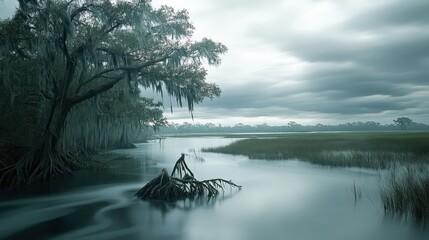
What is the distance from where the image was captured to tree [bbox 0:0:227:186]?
1255 centimetres

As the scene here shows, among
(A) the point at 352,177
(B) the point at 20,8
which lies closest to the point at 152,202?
(B) the point at 20,8

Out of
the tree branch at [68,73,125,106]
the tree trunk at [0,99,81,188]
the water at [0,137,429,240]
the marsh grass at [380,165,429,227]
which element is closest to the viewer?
the water at [0,137,429,240]

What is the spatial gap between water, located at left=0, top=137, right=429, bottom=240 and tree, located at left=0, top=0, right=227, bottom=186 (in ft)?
7.36

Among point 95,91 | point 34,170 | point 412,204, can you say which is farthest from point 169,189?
point 412,204

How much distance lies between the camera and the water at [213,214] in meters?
8.15

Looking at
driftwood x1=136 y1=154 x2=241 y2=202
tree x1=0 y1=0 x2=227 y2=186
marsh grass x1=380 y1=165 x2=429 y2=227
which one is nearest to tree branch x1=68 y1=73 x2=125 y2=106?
tree x1=0 y1=0 x2=227 y2=186

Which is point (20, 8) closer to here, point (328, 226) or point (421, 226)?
point (328, 226)

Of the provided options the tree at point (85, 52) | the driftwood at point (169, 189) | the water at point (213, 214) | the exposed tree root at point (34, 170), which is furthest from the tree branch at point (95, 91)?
the driftwood at point (169, 189)

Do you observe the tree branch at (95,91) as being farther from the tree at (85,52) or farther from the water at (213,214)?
the water at (213,214)

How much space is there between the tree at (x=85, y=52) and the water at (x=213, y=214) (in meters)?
2.24

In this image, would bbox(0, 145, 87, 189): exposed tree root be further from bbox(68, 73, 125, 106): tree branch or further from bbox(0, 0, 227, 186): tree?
bbox(68, 73, 125, 106): tree branch

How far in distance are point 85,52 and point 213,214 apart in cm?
958

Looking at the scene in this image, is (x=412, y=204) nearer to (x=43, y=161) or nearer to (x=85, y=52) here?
→ (x=85, y=52)

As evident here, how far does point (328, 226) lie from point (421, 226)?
2.37 m
